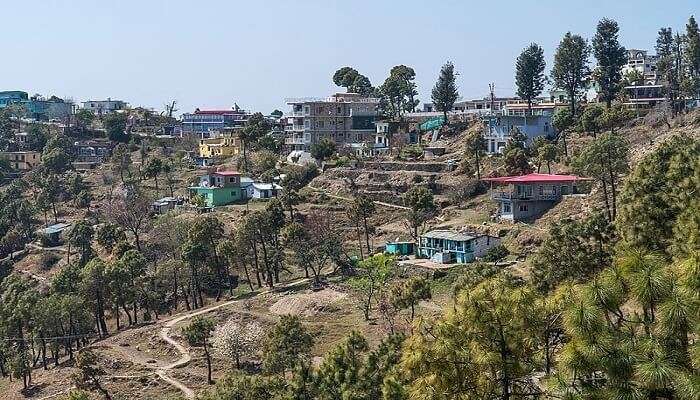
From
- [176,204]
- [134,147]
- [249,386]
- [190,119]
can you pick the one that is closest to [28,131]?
[134,147]

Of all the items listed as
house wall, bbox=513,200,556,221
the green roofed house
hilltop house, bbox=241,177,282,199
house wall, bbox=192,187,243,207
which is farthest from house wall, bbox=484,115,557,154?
house wall, bbox=192,187,243,207

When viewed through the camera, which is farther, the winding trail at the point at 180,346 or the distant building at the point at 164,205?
the distant building at the point at 164,205

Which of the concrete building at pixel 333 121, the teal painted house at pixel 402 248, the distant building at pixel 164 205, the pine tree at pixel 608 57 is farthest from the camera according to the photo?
the concrete building at pixel 333 121

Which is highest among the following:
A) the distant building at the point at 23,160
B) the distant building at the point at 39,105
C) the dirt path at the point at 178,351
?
the distant building at the point at 39,105

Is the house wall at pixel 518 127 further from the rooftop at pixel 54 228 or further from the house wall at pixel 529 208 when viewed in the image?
the rooftop at pixel 54 228

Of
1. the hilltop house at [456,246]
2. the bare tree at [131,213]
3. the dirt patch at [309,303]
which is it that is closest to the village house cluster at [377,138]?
the hilltop house at [456,246]

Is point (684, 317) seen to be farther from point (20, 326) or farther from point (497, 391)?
point (20, 326)

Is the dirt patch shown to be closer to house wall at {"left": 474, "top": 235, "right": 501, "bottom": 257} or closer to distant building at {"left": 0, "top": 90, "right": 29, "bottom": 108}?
house wall at {"left": 474, "top": 235, "right": 501, "bottom": 257}
